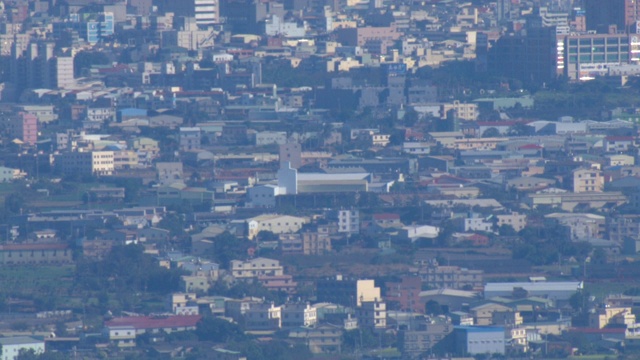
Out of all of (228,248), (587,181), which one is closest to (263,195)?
(587,181)

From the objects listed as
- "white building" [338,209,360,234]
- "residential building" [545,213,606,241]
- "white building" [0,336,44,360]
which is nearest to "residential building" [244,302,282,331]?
"white building" [0,336,44,360]

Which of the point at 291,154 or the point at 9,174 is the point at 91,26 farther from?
the point at 9,174

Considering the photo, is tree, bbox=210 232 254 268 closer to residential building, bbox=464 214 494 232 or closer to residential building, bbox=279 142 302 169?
residential building, bbox=464 214 494 232

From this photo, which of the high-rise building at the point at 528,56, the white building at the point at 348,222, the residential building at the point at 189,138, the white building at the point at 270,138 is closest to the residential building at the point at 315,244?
the white building at the point at 348,222

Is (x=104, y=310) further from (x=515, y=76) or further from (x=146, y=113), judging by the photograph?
(x=515, y=76)

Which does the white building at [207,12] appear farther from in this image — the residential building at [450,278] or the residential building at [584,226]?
the residential building at [450,278]

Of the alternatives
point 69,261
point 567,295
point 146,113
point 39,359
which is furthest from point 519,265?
point 146,113
